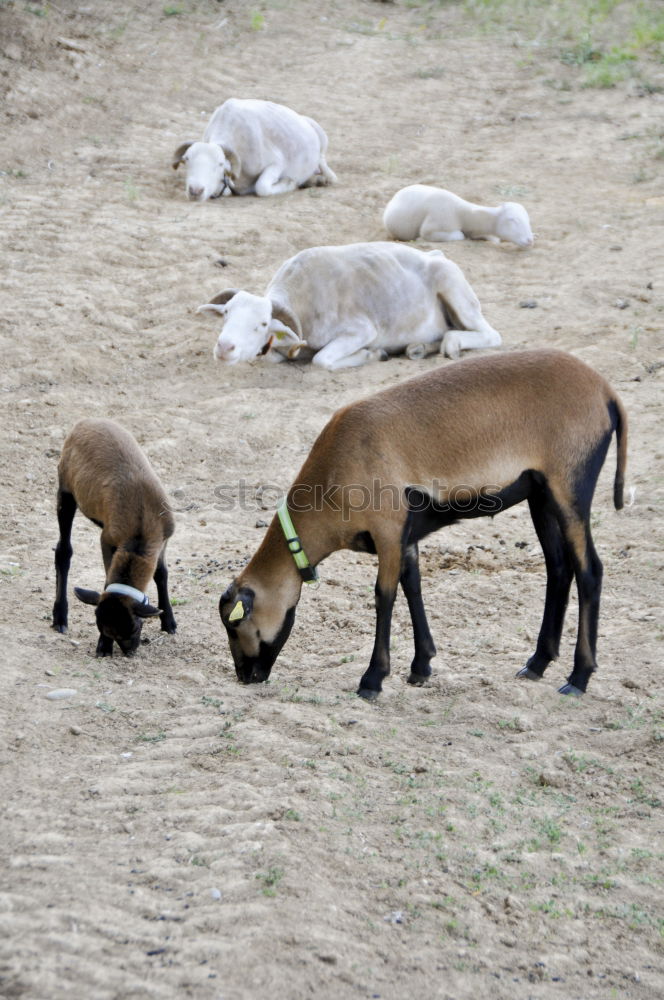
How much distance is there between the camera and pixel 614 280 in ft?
36.3

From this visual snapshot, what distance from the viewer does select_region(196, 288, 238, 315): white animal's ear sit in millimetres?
10172

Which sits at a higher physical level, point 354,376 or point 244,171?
point 244,171

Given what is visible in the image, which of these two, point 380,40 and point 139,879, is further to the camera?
point 380,40

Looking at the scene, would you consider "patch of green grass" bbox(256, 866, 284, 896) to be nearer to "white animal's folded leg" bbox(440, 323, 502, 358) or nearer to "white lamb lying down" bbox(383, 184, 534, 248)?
"white animal's folded leg" bbox(440, 323, 502, 358)

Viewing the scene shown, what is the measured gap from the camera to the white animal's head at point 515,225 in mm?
12141

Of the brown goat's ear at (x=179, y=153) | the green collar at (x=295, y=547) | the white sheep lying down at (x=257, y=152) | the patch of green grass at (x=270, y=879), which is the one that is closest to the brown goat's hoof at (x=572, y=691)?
the green collar at (x=295, y=547)

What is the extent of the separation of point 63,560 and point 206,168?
27.7ft

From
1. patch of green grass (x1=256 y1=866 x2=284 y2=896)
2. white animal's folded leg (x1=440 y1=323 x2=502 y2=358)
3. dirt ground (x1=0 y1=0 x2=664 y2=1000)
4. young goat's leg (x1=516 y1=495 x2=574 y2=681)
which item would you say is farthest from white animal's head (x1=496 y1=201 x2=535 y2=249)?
patch of green grass (x1=256 y1=866 x2=284 y2=896)

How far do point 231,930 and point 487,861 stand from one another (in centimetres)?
112

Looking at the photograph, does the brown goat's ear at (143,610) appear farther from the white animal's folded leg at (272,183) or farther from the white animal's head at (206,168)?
the white animal's folded leg at (272,183)

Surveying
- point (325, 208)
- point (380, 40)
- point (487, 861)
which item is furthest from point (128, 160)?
point (487, 861)

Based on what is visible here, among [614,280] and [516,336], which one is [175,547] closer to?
[516,336]

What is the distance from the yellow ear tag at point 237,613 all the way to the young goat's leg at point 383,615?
2.13 feet

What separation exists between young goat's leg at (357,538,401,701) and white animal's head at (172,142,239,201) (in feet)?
29.8
